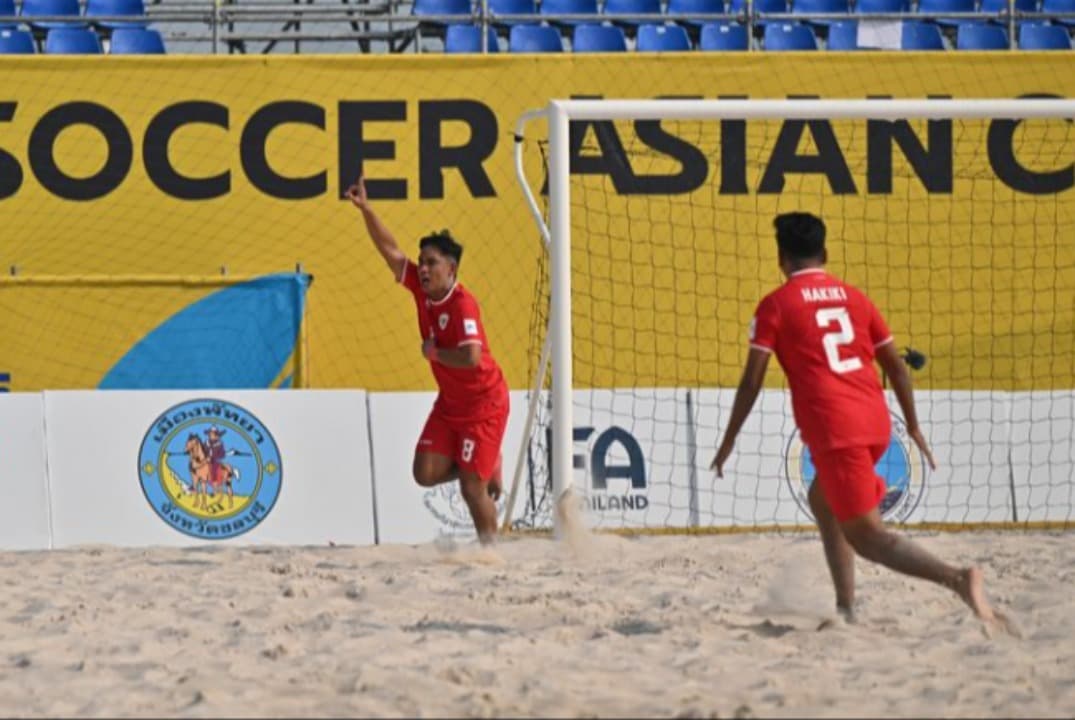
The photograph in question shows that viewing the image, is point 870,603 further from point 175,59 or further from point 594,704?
point 175,59

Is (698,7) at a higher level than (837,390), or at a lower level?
higher

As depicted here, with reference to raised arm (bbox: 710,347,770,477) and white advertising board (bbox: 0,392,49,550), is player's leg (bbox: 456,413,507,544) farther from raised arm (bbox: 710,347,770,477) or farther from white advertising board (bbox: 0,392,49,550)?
white advertising board (bbox: 0,392,49,550)

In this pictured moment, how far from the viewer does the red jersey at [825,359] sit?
6.54 meters

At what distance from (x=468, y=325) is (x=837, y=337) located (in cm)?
260

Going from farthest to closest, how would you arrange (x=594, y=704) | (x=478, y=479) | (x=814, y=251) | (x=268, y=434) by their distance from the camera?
(x=268, y=434) < (x=478, y=479) < (x=814, y=251) < (x=594, y=704)

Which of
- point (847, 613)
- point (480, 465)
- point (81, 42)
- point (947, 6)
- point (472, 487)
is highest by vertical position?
point (947, 6)

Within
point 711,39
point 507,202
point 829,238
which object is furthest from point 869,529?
point 711,39

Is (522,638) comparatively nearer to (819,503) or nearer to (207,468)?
(819,503)

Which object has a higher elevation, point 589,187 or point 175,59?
point 175,59

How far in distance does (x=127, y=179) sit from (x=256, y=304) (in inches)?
57.9

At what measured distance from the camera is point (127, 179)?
1362 centimetres

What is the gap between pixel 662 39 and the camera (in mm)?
14898

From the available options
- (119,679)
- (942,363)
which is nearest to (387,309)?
(942,363)

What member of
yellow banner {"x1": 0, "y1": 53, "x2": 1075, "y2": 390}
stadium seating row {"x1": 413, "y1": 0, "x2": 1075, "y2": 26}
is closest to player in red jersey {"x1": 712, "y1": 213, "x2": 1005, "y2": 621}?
yellow banner {"x1": 0, "y1": 53, "x2": 1075, "y2": 390}
